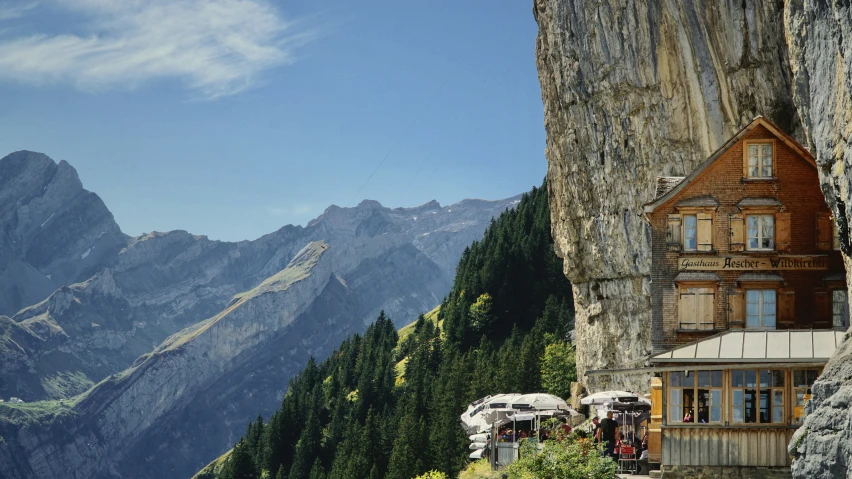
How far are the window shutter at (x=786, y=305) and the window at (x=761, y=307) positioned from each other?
29 cm

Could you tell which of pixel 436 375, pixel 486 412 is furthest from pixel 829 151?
pixel 436 375

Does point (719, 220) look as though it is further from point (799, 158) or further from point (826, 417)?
point (826, 417)

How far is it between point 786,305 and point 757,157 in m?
5.65

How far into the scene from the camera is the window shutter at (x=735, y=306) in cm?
4331

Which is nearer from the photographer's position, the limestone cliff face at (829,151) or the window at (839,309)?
the limestone cliff face at (829,151)

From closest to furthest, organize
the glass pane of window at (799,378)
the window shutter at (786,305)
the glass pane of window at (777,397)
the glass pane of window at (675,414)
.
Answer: the glass pane of window at (799,378) → the glass pane of window at (777,397) → the glass pane of window at (675,414) → the window shutter at (786,305)

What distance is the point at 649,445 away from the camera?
39.7 m

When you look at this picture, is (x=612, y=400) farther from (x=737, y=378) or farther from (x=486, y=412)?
(x=737, y=378)

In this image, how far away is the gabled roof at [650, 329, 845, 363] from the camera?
3559cm

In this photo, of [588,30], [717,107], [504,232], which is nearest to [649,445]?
[717,107]

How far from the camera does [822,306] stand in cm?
4262

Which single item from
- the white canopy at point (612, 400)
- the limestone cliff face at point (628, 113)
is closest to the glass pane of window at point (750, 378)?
the white canopy at point (612, 400)

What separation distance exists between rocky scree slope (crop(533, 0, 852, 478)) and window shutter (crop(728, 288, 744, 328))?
12853 mm

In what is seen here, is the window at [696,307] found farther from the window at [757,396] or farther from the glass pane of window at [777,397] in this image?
the glass pane of window at [777,397]
